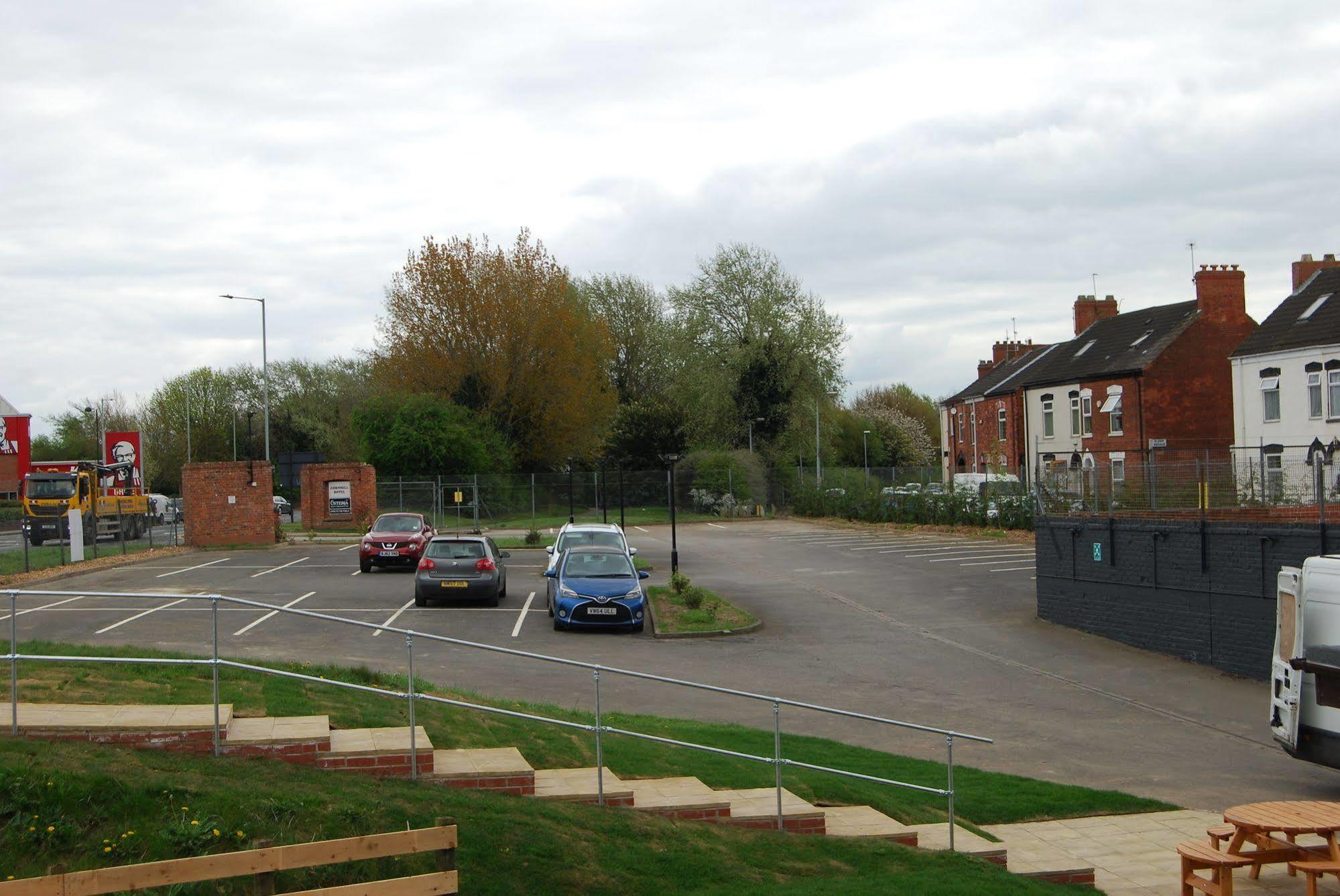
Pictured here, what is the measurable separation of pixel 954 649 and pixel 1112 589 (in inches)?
143

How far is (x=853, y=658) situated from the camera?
1836 centimetres

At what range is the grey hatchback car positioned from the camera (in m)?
22.3

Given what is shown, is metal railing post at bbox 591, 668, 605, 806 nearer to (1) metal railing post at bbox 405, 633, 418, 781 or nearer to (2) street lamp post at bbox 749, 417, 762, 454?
(1) metal railing post at bbox 405, 633, 418, 781

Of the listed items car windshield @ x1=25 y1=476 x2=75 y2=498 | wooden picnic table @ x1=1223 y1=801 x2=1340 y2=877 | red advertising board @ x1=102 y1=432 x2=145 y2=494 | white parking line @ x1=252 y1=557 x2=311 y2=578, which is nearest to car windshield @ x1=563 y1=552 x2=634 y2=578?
white parking line @ x1=252 y1=557 x2=311 y2=578

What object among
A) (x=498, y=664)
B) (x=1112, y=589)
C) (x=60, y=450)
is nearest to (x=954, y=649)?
(x=1112, y=589)

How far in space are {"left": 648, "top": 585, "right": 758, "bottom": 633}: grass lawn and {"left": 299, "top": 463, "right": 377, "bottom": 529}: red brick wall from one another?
23.1m

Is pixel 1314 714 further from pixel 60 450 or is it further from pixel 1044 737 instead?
pixel 60 450

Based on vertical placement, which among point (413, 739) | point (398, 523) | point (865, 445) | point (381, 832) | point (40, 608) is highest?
point (865, 445)

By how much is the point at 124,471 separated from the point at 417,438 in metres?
11.8

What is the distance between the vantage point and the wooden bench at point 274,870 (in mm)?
5078

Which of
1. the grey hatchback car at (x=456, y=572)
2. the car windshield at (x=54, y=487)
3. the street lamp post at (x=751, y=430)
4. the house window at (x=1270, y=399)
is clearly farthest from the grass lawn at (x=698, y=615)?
the street lamp post at (x=751, y=430)

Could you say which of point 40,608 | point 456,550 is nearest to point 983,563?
point 456,550

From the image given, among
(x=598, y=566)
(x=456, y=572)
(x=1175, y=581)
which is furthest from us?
(x=456, y=572)

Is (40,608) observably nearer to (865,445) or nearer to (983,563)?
(983,563)
